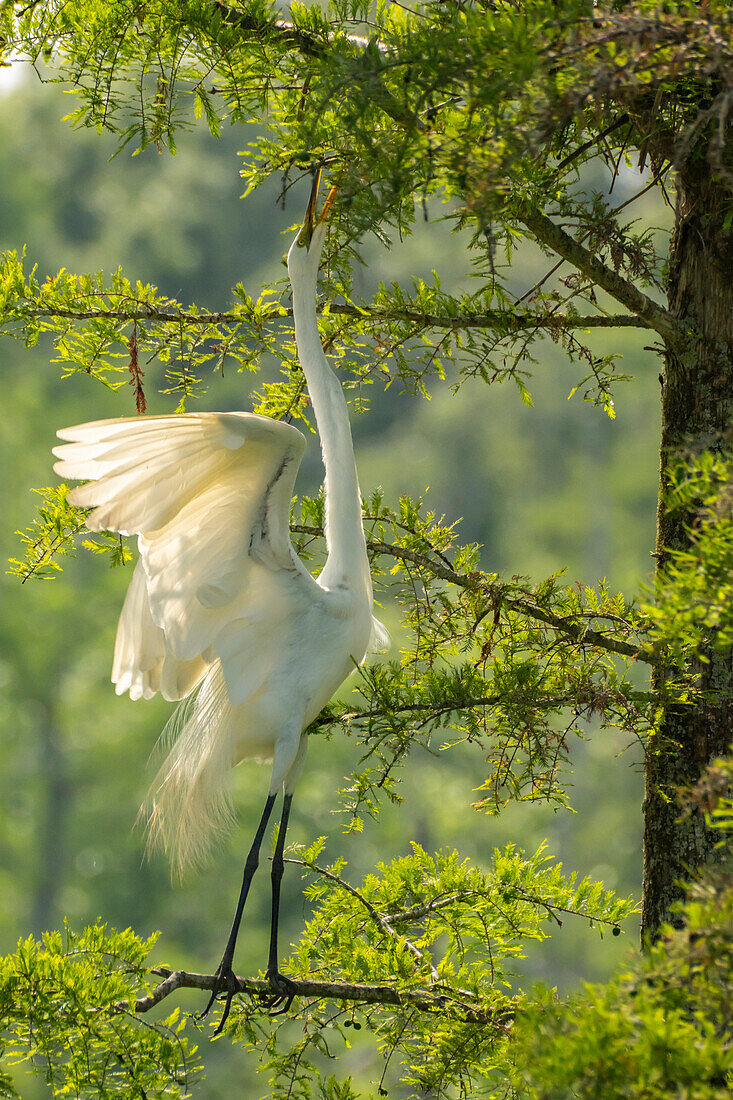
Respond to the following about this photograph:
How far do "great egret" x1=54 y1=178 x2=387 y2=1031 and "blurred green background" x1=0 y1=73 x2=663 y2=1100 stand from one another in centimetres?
607

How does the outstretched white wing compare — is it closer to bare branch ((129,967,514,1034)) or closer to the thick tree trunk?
bare branch ((129,967,514,1034))

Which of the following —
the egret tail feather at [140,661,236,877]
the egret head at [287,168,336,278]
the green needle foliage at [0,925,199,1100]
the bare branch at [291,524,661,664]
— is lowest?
the green needle foliage at [0,925,199,1100]

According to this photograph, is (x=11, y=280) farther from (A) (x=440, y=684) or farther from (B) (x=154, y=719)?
(B) (x=154, y=719)

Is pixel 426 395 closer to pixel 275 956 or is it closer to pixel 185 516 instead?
pixel 185 516

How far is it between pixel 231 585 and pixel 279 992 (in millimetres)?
684

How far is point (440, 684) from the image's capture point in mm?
1426

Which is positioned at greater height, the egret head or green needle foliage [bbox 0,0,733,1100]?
the egret head

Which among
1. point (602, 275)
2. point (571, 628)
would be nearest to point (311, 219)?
point (602, 275)

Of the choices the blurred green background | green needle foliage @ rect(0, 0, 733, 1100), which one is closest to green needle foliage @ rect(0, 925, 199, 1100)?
green needle foliage @ rect(0, 0, 733, 1100)

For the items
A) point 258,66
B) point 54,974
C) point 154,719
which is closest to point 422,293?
point 258,66

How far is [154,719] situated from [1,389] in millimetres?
4214

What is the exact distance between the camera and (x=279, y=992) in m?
1.64

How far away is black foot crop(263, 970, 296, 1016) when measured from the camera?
63.5 inches

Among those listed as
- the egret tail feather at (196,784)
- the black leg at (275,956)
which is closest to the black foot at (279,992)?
the black leg at (275,956)
